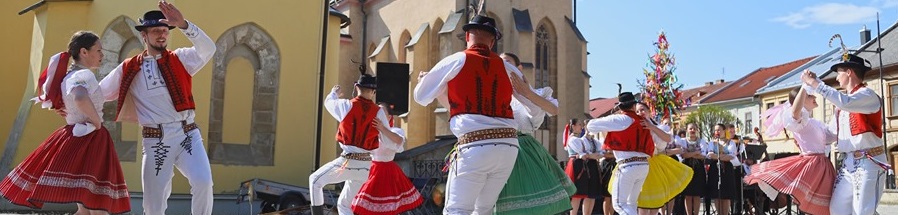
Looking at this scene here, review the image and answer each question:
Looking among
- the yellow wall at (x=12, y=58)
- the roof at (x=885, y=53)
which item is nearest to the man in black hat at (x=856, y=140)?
the yellow wall at (x=12, y=58)

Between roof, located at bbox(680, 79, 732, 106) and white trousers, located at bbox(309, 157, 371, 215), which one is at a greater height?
roof, located at bbox(680, 79, 732, 106)

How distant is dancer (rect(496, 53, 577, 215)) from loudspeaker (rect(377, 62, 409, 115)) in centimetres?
853

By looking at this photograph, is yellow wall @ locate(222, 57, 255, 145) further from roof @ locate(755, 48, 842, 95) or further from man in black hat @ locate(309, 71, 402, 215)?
roof @ locate(755, 48, 842, 95)

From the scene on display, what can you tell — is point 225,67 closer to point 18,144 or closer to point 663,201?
point 18,144

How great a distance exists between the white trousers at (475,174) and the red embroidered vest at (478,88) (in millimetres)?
234

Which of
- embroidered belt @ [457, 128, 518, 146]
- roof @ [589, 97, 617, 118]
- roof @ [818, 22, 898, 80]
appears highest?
roof @ [818, 22, 898, 80]

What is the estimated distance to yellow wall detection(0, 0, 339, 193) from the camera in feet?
47.4

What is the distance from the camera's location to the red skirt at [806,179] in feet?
22.7

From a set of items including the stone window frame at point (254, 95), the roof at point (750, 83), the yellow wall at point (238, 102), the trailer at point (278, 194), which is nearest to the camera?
the trailer at point (278, 194)

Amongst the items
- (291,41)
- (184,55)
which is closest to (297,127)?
(291,41)

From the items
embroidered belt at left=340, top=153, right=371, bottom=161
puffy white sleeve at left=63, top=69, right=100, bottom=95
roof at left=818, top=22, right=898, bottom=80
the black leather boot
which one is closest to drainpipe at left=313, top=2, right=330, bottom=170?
the black leather boot

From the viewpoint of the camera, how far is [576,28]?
34.9m

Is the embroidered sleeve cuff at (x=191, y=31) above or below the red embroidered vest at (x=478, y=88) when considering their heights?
above

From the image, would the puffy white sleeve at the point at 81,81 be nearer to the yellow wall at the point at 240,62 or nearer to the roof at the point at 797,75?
the yellow wall at the point at 240,62
